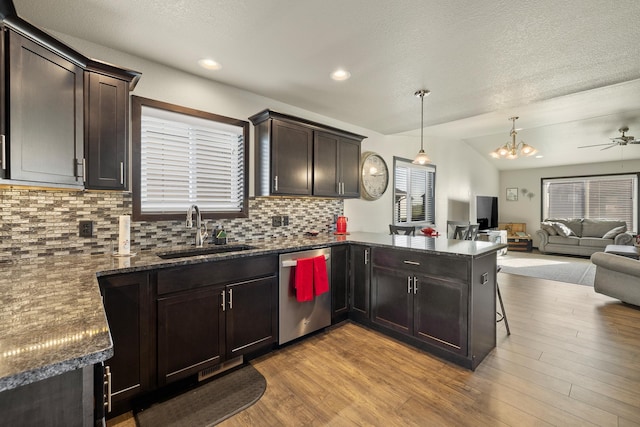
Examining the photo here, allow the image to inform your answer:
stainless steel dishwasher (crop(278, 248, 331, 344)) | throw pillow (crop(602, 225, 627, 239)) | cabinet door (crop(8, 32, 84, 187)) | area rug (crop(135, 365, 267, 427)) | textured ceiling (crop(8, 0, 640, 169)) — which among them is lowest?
area rug (crop(135, 365, 267, 427))

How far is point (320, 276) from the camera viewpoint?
108 inches

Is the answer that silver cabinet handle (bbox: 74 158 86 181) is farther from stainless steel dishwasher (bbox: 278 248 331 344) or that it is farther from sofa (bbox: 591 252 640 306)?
sofa (bbox: 591 252 640 306)

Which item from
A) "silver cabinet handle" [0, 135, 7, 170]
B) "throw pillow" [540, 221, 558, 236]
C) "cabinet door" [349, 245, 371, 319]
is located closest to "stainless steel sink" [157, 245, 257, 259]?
"silver cabinet handle" [0, 135, 7, 170]

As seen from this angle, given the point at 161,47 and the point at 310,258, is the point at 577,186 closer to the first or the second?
the point at 310,258

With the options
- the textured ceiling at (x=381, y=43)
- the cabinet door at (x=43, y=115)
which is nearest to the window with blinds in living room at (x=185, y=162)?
the textured ceiling at (x=381, y=43)

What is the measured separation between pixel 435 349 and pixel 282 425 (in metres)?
1.46

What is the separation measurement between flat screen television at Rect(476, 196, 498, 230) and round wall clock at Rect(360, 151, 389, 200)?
4.47 metres

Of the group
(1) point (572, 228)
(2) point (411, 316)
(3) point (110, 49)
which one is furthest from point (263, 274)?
(1) point (572, 228)

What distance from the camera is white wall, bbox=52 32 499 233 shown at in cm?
240

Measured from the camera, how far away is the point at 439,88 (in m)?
2.95

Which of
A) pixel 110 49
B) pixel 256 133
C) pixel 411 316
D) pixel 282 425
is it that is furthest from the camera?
pixel 256 133

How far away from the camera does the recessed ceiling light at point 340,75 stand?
2586mm

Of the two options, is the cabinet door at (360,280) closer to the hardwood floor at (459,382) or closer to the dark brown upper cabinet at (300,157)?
the hardwood floor at (459,382)

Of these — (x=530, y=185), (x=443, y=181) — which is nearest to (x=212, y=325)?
(x=443, y=181)
